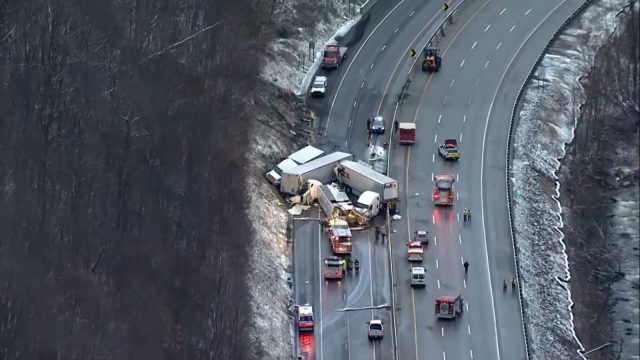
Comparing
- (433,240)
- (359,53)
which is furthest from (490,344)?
(359,53)

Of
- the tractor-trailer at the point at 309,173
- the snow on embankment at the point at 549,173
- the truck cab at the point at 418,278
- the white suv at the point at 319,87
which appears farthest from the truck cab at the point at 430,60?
the truck cab at the point at 418,278

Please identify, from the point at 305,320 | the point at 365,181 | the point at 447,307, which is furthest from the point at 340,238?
the point at 447,307

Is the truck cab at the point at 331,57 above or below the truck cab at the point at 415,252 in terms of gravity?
above

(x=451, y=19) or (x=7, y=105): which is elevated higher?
(x=451, y=19)

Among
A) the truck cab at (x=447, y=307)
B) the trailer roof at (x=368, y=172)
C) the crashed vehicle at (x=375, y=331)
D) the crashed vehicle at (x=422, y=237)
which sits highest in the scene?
the trailer roof at (x=368, y=172)

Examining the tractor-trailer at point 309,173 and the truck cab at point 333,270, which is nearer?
the truck cab at point 333,270

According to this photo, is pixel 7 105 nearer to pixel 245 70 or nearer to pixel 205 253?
pixel 205 253

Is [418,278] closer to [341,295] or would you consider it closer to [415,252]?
[415,252]

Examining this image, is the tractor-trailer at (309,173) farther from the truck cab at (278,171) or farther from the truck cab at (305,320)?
the truck cab at (305,320)
